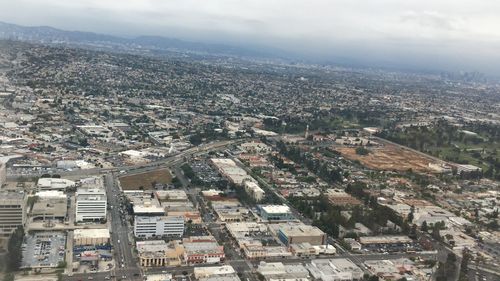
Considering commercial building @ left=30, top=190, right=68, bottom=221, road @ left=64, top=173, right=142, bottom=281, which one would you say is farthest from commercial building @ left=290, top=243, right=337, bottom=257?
commercial building @ left=30, top=190, right=68, bottom=221

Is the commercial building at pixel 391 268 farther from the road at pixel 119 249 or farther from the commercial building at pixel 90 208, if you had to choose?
the commercial building at pixel 90 208

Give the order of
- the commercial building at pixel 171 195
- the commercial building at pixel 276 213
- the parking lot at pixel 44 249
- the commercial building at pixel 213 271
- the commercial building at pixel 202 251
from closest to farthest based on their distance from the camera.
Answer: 1. the commercial building at pixel 213 271
2. the parking lot at pixel 44 249
3. the commercial building at pixel 202 251
4. the commercial building at pixel 276 213
5. the commercial building at pixel 171 195

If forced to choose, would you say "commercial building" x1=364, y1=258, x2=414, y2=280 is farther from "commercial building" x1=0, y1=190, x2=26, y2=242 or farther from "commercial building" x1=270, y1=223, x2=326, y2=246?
"commercial building" x1=0, y1=190, x2=26, y2=242

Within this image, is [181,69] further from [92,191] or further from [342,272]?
[342,272]

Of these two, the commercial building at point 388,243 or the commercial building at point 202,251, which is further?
the commercial building at point 388,243

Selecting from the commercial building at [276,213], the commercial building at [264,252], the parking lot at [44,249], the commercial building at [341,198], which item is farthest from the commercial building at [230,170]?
the parking lot at [44,249]
